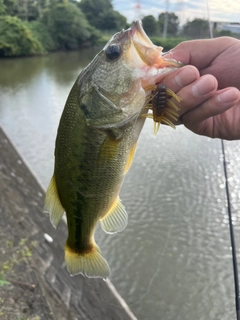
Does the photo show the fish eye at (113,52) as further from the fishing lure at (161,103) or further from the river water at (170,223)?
the river water at (170,223)

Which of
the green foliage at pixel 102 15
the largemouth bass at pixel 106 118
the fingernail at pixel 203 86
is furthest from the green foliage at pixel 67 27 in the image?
the fingernail at pixel 203 86

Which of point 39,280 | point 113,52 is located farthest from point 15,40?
point 113,52

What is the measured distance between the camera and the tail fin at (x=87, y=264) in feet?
6.39

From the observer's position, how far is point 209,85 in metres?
1.53

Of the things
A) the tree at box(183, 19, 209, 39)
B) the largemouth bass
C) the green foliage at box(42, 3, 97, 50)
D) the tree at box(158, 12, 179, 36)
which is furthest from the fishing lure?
the green foliage at box(42, 3, 97, 50)

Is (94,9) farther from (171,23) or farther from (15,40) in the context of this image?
(171,23)

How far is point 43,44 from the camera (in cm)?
Answer: 3588

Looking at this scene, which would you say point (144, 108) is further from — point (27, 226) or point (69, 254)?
point (27, 226)

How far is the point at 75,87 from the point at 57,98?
607 inches

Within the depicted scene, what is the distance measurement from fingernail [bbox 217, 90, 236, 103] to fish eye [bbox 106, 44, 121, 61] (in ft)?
1.54

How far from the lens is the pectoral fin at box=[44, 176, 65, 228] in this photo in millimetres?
1791

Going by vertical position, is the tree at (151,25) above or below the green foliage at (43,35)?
above

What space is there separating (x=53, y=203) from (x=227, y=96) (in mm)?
954

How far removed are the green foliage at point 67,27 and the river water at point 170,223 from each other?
88.8 ft
